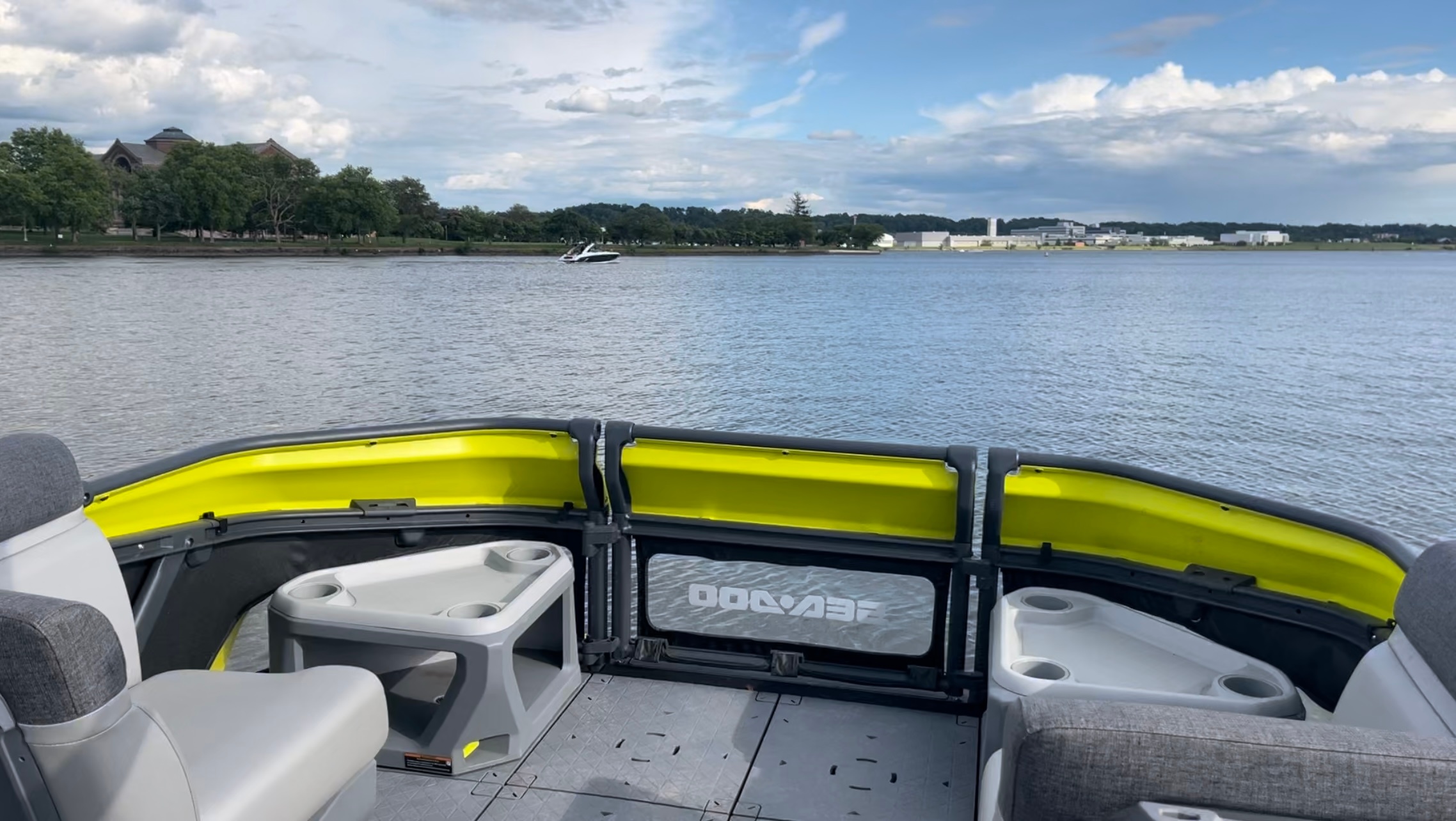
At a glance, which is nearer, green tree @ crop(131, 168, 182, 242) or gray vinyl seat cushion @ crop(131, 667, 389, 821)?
gray vinyl seat cushion @ crop(131, 667, 389, 821)

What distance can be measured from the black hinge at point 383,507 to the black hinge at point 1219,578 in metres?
2.83

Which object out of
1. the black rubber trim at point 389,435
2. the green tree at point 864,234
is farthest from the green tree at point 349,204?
the black rubber trim at point 389,435

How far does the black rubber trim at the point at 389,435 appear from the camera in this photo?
3510 millimetres

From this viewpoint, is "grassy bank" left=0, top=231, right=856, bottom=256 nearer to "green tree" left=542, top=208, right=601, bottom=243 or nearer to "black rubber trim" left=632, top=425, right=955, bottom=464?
"green tree" left=542, top=208, right=601, bottom=243

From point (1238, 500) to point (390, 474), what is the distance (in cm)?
301

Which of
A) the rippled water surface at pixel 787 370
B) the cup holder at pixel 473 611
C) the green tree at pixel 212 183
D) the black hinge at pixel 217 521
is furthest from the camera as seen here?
the green tree at pixel 212 183

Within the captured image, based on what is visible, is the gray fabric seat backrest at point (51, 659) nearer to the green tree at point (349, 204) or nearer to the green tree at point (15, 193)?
the green tree at point (15, 193)

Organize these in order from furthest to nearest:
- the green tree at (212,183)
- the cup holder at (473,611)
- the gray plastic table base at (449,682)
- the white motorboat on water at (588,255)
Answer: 1. the white motorboat on water at (588,255)
2. the green tree at (212,183)
3. the cup holder at (473,611)
4. the gray plastic table base at (449,682)

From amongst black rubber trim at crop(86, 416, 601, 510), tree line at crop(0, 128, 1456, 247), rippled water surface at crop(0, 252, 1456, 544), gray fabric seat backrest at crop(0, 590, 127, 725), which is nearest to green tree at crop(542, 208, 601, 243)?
tree line at crop(0, 128, 1456, 247)

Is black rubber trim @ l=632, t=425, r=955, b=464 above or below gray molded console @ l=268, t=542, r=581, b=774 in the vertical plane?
above

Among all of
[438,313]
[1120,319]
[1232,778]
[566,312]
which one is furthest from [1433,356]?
[1232,778]

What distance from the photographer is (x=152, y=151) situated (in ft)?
375

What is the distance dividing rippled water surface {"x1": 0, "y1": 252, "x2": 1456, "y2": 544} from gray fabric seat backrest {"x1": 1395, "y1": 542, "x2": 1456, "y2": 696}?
12640mm

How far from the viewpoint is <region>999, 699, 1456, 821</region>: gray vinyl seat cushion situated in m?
1.38
